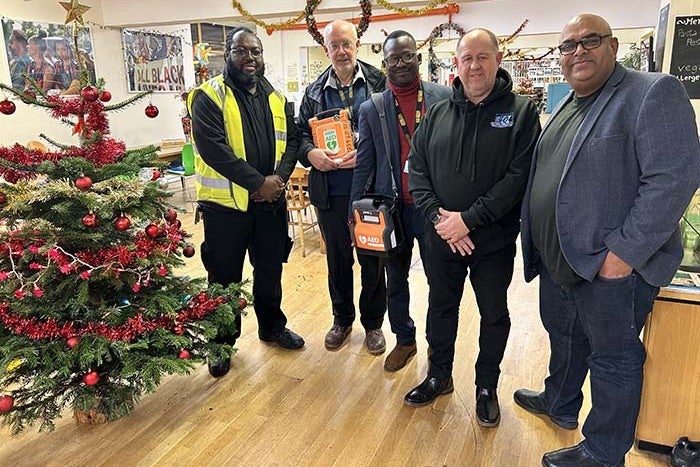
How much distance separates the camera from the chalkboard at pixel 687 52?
2154mm

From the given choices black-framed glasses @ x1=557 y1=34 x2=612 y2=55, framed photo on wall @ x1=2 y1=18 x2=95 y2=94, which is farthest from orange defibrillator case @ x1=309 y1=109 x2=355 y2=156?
framed photo on wall @ x1=2 y1=18 x2=95 y2=94

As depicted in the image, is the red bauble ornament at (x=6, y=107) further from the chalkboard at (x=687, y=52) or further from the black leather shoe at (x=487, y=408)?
the chalkboard at (x=687, y=52)

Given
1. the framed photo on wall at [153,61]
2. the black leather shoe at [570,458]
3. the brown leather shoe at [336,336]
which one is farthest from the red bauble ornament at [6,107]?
the framed photo on wall at [153,61]

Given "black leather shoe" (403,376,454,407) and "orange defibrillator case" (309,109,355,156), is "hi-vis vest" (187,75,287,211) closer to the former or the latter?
"orange defibrillator case" (309,109,355,156)

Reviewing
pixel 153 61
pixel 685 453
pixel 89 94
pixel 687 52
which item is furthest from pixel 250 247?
pixel 153 61

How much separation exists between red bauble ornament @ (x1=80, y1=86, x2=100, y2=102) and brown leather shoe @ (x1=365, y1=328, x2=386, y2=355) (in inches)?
68.9

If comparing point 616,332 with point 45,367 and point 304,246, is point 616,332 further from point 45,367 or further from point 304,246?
point 304,246

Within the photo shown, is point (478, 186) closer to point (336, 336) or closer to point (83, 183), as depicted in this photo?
point (336, 336)

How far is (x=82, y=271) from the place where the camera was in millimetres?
2000

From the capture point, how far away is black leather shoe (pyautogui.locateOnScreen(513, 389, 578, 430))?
2150 millimetres

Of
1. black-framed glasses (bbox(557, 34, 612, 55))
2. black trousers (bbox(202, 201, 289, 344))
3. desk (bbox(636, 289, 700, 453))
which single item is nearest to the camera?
black-framed glasses (bbox(557, 34, 612, 55))

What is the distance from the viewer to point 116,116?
643 centimetres

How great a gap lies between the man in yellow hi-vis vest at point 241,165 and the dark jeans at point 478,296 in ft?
2.77

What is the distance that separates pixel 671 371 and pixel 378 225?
→ 1218 millimetres
